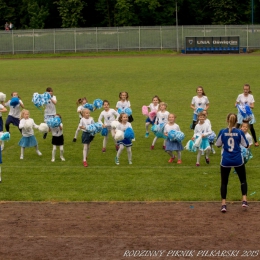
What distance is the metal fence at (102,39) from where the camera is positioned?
2601 inches

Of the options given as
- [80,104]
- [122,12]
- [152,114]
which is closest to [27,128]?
[80,104]

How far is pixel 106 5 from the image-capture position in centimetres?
8531

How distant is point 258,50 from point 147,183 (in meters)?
50.2

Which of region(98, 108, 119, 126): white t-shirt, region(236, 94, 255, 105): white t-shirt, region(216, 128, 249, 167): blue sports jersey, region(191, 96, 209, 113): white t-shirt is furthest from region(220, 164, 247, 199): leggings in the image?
region(191, 96, 209, 113): white t-shirt

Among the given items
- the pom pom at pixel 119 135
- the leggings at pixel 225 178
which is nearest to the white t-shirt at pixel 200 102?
the pom pom at pixel 119 135

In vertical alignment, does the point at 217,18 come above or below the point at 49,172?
above

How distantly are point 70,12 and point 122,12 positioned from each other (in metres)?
6.77

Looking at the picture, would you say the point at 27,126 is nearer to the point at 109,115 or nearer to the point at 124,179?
the point at 109,115

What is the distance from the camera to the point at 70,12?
81438 millimetres

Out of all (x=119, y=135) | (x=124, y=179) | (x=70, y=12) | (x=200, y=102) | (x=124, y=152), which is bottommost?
(x=124, y=179)

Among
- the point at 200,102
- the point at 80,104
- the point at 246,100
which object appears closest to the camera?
the point at 246,100

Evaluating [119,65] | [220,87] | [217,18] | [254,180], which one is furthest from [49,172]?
[217,18]

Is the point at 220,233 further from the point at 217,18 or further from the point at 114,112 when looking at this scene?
the point at 217,18

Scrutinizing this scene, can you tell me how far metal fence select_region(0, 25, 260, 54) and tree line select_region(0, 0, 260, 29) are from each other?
14283 mm
